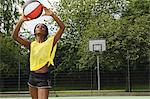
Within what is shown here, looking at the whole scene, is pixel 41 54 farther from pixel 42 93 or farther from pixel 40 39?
pixel 42 93

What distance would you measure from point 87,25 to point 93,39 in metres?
2.82

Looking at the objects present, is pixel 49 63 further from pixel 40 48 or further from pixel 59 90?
pixel 59 90

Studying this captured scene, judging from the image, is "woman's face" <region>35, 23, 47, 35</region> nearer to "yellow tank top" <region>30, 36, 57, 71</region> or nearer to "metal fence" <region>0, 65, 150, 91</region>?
"yellow tank top" <region>30, 36, 57, 71</region>

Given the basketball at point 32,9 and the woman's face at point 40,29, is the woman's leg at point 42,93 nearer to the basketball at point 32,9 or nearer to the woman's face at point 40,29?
the woman's face at point 40,29

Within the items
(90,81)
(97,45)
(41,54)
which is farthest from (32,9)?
(90,81)

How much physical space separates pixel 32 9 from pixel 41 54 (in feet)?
2.29

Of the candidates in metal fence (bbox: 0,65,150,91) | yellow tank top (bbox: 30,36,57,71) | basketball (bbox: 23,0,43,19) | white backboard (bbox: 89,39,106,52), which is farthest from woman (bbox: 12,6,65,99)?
metal fence (bbox: 0,65,150,91)

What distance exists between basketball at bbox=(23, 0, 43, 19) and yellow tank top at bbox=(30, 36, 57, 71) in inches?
19.9

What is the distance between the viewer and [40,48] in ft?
17.4

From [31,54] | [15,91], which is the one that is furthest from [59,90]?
[31,54]

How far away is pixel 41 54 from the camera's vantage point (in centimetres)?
529

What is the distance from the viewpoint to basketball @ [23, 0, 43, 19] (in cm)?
566

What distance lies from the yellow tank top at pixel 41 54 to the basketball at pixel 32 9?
1.66 ft

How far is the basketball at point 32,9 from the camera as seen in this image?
18.6ft
